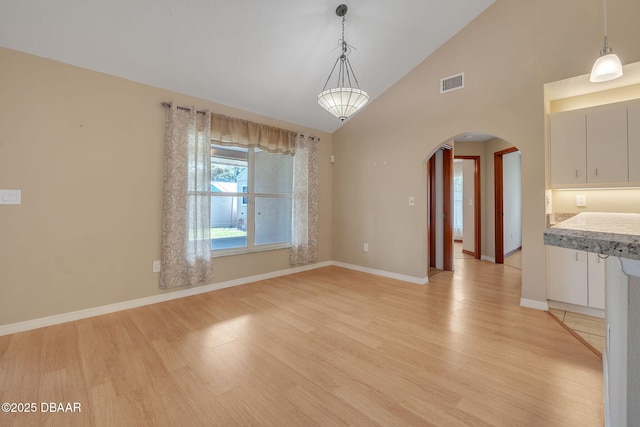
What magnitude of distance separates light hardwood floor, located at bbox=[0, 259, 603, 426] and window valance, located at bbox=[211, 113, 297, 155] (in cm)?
220

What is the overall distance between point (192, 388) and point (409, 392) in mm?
1370

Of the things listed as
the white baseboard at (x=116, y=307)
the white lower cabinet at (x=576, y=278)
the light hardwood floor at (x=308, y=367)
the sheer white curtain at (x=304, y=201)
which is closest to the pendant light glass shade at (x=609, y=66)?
the white lower cabinet at (x=576, y=278)

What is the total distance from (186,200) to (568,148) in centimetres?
447

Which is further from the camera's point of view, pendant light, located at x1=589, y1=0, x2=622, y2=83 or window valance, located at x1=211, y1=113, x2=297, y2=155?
window valance, located at x1=211, y1=113, x2=297, y2=155

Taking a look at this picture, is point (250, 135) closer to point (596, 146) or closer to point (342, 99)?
point (342, 99)

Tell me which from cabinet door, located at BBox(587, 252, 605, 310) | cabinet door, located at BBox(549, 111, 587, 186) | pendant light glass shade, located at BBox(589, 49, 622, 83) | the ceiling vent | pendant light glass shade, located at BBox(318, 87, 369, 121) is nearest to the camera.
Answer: pendant light glass shade, located at BBox(589, 49, 622, 83)

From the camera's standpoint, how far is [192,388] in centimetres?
164

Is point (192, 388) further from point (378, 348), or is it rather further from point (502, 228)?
point (502, 228)

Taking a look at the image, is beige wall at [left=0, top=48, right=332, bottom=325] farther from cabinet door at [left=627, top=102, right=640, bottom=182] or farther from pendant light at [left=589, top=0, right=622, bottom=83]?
cabinet door at [left=627, top=102, right=640, bottom=182]

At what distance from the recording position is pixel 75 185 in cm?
261

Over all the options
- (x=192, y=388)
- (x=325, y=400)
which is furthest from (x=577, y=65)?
(x=192, y=388)

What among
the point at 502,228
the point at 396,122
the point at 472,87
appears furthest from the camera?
the point at 502,228

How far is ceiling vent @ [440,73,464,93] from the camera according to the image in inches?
134

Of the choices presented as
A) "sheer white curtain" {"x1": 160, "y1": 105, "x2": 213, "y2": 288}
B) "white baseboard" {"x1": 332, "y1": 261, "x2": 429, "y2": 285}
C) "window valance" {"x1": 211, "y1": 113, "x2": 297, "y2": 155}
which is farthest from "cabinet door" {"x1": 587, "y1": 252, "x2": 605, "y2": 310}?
"sheer white curtain" {"x1": 160, "y1": 105, "x2": 213, "y2": 288}
